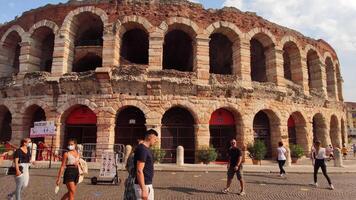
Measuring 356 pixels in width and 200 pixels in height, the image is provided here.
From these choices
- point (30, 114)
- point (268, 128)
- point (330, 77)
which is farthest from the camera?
point (330, 77)

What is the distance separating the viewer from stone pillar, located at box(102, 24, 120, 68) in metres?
16.0

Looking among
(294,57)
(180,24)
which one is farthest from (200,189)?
(294,57)

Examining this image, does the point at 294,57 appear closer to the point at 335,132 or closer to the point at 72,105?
the point at 335,132

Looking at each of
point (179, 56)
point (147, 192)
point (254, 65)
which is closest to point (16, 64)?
point (179, 56)

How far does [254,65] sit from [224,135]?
6.85 meters

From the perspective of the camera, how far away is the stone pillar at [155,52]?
16.1m

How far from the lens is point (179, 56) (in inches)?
824

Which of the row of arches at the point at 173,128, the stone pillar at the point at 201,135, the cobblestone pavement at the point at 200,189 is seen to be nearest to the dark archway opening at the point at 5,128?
the row of arches at the point at 173,128

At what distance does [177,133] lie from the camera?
16641 millimetres

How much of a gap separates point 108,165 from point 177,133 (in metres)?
8.10

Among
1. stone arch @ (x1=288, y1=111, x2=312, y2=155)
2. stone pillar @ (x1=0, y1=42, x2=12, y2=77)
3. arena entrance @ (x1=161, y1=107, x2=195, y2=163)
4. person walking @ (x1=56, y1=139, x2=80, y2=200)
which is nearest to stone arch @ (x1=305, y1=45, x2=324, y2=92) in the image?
stone arch @ (x1=288, y1=111, x2=312, y2=155)

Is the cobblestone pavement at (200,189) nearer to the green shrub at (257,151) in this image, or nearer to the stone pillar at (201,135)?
the green shrub at (257,151)

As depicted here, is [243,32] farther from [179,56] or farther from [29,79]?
[29,79]

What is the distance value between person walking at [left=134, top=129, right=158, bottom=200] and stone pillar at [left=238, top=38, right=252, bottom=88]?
13.5 metres
